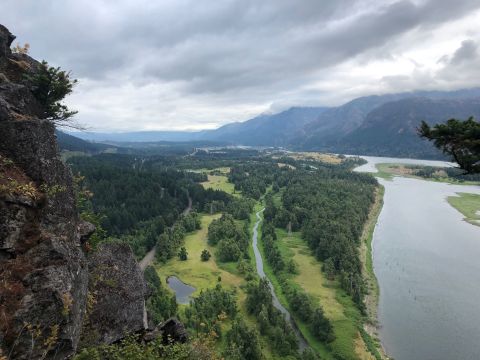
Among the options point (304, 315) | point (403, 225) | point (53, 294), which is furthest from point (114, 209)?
point (53, 294)

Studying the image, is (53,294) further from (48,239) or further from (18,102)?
(18,102)

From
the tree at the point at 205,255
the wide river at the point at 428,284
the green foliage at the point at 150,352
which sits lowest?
the tree at the point at 205,255

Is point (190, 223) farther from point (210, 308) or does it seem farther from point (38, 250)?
point (38, 250)

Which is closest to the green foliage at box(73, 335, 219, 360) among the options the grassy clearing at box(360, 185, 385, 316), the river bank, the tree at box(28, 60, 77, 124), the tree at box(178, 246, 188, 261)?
the tree at box(28, 60, 77, 124)

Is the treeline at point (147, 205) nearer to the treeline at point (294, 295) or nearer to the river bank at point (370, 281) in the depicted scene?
Answer: the treeline at point (294, 295)

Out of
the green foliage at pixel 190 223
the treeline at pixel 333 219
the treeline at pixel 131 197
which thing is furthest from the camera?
the treeline at pixel 131 197

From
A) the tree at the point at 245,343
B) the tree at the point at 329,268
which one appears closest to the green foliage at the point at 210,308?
the tree at the point at 245,343

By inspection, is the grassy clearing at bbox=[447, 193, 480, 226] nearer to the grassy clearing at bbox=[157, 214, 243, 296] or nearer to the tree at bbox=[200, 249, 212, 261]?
the grassy clearing at bbox=[157, 214, 243, 296]
